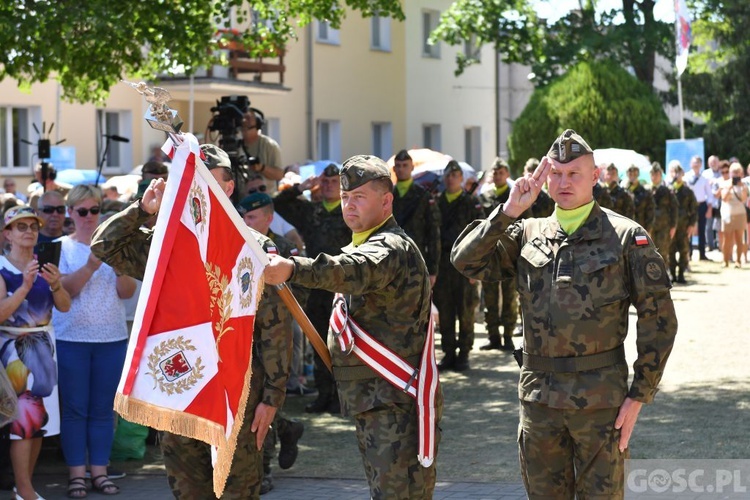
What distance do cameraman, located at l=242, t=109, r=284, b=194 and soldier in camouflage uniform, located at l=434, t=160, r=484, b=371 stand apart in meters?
2.29

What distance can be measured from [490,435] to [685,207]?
14.0 metres

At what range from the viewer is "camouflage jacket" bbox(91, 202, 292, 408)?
20.5 feet

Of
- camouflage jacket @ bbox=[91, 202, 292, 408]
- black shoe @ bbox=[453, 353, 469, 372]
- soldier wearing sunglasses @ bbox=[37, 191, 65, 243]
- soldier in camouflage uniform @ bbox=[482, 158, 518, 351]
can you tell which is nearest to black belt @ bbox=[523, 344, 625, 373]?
camouflage jacket @ bbox=[91, 202, 292, 408]

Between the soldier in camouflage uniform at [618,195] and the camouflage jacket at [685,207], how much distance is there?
3.34 m

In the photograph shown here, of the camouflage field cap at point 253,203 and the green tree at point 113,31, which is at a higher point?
the green tree at point 113,31

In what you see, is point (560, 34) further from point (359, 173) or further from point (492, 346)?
point (359, 173)

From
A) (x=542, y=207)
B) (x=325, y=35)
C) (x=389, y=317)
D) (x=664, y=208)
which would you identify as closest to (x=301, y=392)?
(x=542, y=207)

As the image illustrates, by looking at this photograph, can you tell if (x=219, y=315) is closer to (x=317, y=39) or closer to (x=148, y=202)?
(x=148, y=202)

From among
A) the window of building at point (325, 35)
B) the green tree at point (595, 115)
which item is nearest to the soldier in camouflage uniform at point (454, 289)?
the green tree at point (595, 115)

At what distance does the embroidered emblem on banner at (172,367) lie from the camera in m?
5.17

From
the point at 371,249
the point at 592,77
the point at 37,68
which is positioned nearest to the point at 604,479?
the point at 371,249

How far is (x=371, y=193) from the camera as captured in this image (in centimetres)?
589

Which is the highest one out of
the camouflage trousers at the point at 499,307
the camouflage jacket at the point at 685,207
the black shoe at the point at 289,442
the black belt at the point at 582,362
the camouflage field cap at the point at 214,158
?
the camouflage field cap at the point at 214,158

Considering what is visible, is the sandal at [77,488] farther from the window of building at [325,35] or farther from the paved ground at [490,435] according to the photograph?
the window of building at [325,35]
